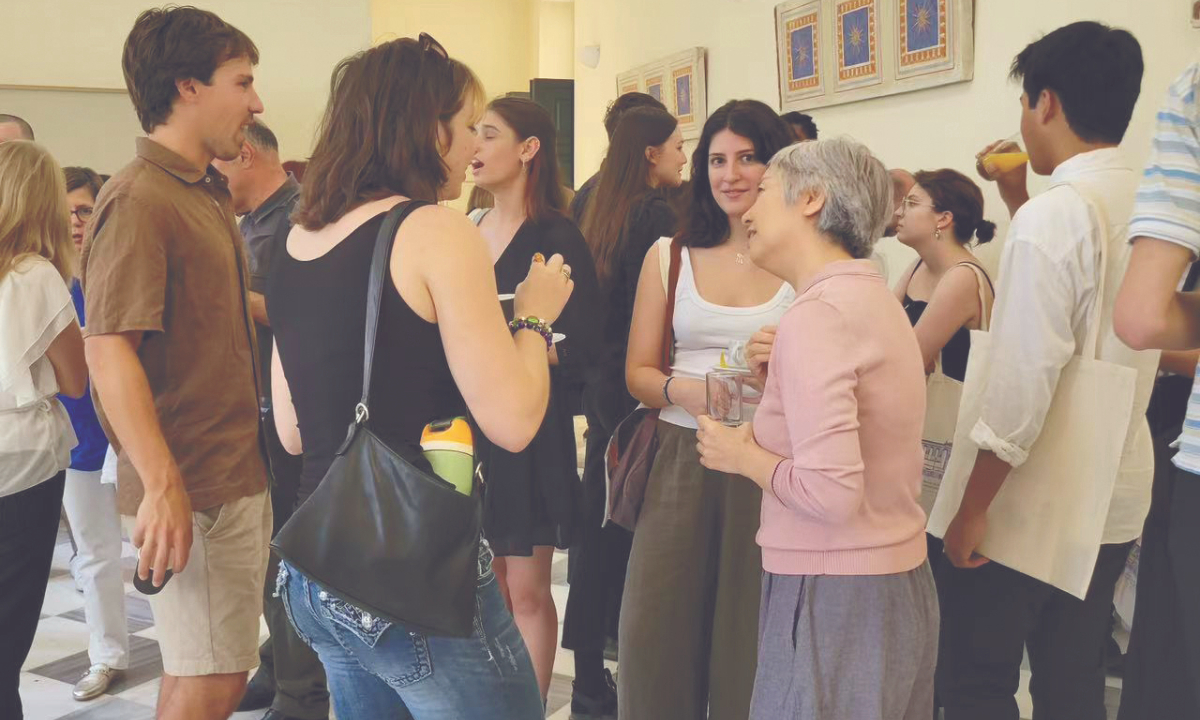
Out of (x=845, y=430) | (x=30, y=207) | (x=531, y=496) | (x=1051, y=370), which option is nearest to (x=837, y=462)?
(x=845, y=430)

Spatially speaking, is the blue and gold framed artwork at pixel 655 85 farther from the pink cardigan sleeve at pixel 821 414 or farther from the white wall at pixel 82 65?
the pink cardigan sleeve at pixel 821 414

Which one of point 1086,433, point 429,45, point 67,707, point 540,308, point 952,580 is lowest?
point 67,707

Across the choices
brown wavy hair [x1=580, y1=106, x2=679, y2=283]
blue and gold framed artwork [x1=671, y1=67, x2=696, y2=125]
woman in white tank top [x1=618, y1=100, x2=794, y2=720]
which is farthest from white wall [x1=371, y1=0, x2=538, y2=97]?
woman in white tank top [x1=618, y1=100, x2=794, y2=720]

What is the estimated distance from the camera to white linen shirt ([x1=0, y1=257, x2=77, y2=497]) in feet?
7.56

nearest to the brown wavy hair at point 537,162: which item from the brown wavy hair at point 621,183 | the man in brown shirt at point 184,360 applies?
the brown wavy hair at point 621,183

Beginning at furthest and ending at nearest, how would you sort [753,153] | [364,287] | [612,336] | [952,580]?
[612,336]
[753,153]
[952,580]
[364,287]

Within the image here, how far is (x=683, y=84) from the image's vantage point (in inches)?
248

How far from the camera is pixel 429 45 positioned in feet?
4.98

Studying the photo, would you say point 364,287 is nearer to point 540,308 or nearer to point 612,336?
point 540,308

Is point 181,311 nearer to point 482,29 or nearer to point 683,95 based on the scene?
point 683,95

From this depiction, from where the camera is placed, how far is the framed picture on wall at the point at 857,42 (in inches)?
177

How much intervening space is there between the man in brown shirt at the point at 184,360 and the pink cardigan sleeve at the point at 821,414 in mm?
1071

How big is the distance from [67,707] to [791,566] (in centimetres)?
252

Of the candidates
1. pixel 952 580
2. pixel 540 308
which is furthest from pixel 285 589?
pixel 952 580
